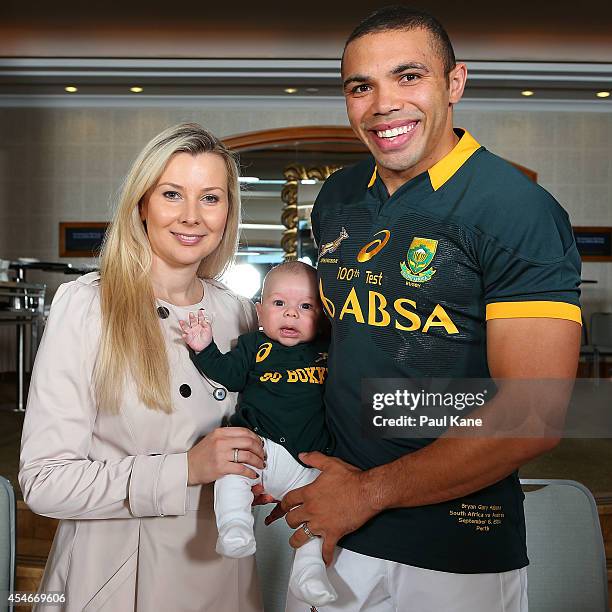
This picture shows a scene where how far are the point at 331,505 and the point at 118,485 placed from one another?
1.27ft

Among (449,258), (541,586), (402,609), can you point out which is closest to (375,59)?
(449,258)

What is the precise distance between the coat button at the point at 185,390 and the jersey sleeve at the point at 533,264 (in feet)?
1.97

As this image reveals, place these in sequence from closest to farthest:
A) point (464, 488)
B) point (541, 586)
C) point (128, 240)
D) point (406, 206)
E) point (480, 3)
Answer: point (464, 488)
point (406, 206)
point (128, 240)
point (541, 586)
point (480, 3)

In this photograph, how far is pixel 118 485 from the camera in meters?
1.38

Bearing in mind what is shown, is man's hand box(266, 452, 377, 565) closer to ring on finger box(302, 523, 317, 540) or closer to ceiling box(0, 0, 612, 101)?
ring on finger box(302, 523, 317, 540)

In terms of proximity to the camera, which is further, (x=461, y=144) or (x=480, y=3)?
(x=480, y=3)

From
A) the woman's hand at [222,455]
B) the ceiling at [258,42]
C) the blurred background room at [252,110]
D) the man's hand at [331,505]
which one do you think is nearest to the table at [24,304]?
the blurred background room at [252,110]

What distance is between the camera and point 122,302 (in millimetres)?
1441

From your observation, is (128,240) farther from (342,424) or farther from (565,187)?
(565,187)

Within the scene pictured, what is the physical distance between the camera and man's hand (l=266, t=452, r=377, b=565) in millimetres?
1297

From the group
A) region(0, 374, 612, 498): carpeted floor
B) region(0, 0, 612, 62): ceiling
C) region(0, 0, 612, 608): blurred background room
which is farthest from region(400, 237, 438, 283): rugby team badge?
region(0, 0, 612, 62): ceiling

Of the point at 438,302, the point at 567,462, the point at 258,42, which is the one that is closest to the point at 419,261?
the point at 438,302

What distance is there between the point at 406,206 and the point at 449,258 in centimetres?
14

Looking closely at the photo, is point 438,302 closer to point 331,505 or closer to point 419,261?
point 419,261
